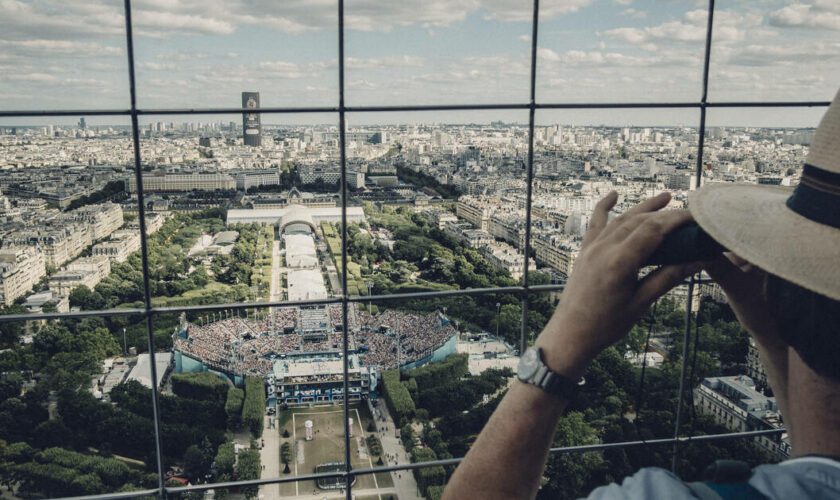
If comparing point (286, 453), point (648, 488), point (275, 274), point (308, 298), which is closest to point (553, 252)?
point (308, 298)

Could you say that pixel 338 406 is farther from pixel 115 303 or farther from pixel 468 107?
pixel 468 107

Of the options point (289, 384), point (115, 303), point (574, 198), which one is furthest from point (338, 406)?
point (574, 198)

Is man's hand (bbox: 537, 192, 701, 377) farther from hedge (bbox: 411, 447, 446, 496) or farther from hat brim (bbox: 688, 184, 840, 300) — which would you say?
hedge (bbox: 411, 447, 446, 496)

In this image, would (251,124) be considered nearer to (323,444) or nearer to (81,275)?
(323,444)

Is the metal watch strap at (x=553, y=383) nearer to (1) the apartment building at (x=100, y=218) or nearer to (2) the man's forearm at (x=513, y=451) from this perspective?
(2) the man's forearm at (x=513, y=451)

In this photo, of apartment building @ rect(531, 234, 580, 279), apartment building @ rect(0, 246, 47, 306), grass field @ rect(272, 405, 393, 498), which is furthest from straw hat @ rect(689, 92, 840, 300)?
apartment building @ rect(0, 246, 47, 306)

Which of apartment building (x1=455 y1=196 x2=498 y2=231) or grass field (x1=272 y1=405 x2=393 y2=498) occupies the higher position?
apartment building (x1=455 y1=196 x2=498 y2=231)

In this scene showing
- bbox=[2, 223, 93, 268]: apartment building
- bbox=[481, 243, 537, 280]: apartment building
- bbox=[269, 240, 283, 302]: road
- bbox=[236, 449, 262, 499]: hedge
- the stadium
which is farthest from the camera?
bbox=[269, 240, 283, 302]: road
